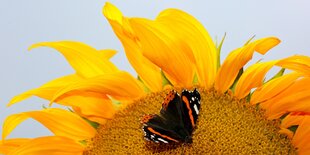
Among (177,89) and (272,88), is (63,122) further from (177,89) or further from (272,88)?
(272,88)

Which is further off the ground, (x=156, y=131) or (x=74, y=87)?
(x=74, y=87)

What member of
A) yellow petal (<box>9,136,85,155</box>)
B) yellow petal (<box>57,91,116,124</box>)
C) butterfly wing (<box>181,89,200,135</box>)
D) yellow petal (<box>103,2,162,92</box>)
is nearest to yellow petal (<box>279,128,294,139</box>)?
butterfly wing (<box>181,89,200,135</box>)

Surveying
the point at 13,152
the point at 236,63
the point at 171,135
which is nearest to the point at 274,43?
the point at 236,63

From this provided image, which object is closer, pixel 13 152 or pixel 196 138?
pixel 196 138

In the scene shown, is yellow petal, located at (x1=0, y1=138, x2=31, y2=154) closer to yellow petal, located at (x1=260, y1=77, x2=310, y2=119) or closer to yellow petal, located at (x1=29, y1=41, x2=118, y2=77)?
yellow petal, located at (x1=29, y1=41, x2=118, y2=77)

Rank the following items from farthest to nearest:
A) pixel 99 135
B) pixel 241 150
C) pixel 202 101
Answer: pixel 99 135, pixel 202 101, pixel 241 150

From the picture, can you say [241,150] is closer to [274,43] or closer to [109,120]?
[274,43]

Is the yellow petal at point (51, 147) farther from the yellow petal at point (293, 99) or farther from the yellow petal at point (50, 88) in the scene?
the yellow petal at point (293, 99)
